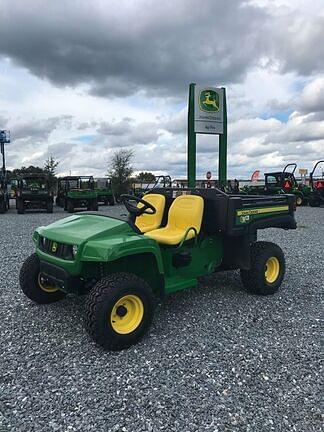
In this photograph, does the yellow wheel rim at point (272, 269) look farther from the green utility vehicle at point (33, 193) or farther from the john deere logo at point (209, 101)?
the green utility vehicle at point (33, 193)

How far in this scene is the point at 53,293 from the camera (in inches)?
156

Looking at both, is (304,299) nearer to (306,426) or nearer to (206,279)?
(206,279)

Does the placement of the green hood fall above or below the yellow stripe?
below

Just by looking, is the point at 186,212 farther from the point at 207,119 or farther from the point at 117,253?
the point at 207,119

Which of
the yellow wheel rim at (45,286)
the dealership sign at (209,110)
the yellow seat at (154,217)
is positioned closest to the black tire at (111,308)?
the yellow wheel rim at (45,286)

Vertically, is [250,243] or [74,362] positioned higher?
[250,243]

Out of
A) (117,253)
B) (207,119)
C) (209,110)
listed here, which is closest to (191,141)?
(207,119)

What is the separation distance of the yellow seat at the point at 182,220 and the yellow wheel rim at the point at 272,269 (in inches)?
44.2

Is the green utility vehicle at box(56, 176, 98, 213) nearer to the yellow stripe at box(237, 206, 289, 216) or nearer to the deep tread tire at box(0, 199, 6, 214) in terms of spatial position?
the deep tread tire at box(0, 199, 6, 214)

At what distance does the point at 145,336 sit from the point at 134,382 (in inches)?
26.8

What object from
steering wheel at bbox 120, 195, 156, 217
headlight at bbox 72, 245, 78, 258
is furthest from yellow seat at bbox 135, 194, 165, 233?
headlight at bbox 72, 245, 78, 258

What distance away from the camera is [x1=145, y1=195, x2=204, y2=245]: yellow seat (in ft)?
12.2

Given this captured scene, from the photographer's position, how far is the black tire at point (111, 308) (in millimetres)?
2871

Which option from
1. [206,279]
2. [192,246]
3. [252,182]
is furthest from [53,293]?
[252,182]
